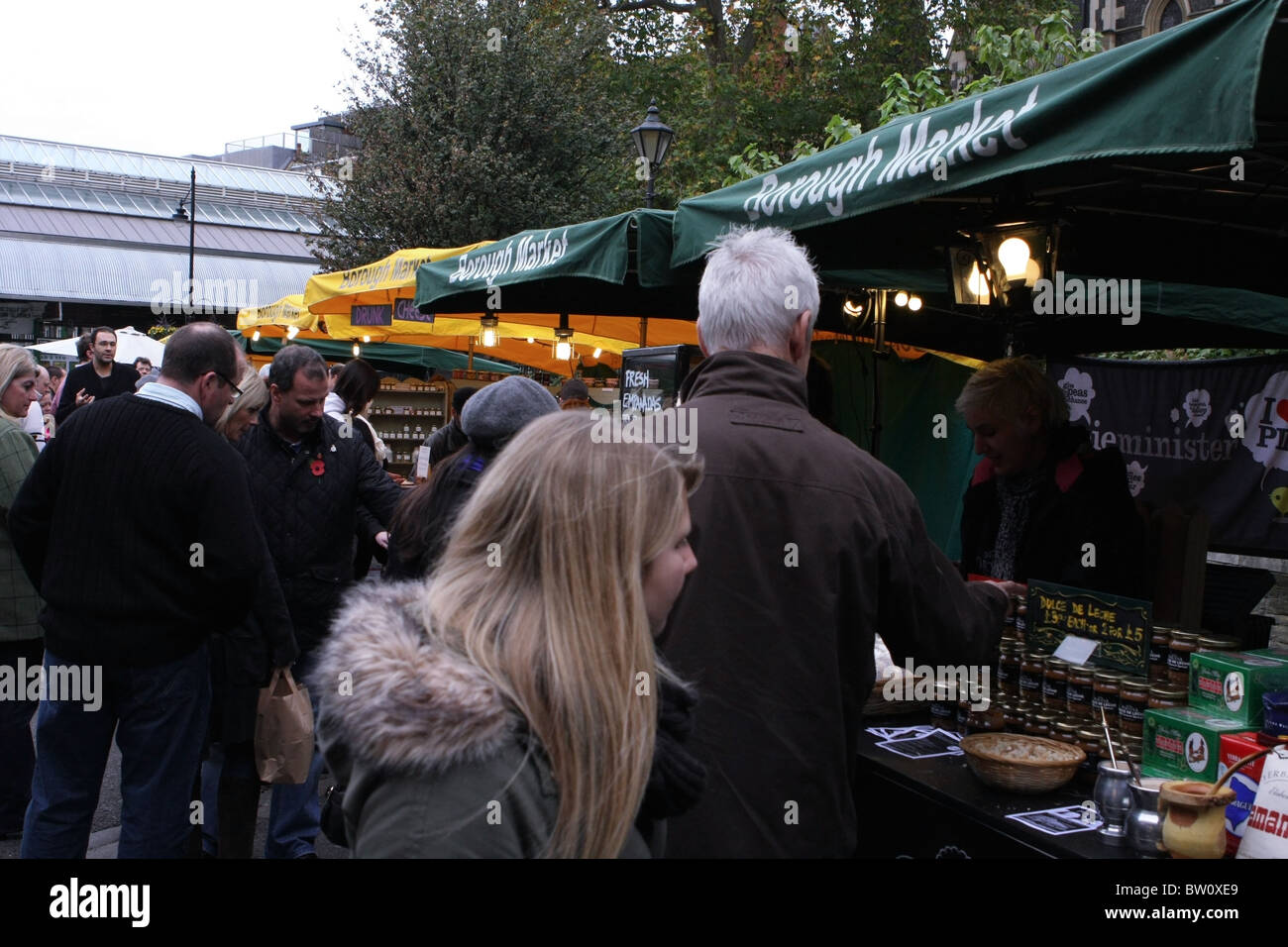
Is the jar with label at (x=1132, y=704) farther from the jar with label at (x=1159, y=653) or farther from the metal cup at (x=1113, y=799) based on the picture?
the metal cup at (x=1113, y=799)

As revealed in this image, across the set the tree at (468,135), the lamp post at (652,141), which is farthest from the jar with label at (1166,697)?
the tree at (468,135)

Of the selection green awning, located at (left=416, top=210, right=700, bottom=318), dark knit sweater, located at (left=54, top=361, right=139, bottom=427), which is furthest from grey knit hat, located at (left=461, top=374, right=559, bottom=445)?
dark knit sweater, located at (left=54, top=361, right=139, bottom=427)

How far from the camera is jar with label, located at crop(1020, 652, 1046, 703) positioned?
3277 mm

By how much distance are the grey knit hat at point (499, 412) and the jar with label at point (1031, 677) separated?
5.64 ft

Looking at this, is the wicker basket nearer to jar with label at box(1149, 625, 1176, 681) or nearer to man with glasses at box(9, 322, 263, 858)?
jar with label at box(1149, 625, 1176, 681)

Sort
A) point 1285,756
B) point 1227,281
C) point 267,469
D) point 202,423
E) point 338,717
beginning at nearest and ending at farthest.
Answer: point 338,717
point 1285,756
point 202,423
point 267,469
point 1227,281

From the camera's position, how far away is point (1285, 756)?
2.35 m

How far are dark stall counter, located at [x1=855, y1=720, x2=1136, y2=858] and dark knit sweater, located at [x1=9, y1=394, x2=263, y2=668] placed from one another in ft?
7.15

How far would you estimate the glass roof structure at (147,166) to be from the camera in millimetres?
41312

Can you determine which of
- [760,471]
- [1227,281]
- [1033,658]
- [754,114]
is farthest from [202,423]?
[754,114]

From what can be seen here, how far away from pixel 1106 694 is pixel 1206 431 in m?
5.36
